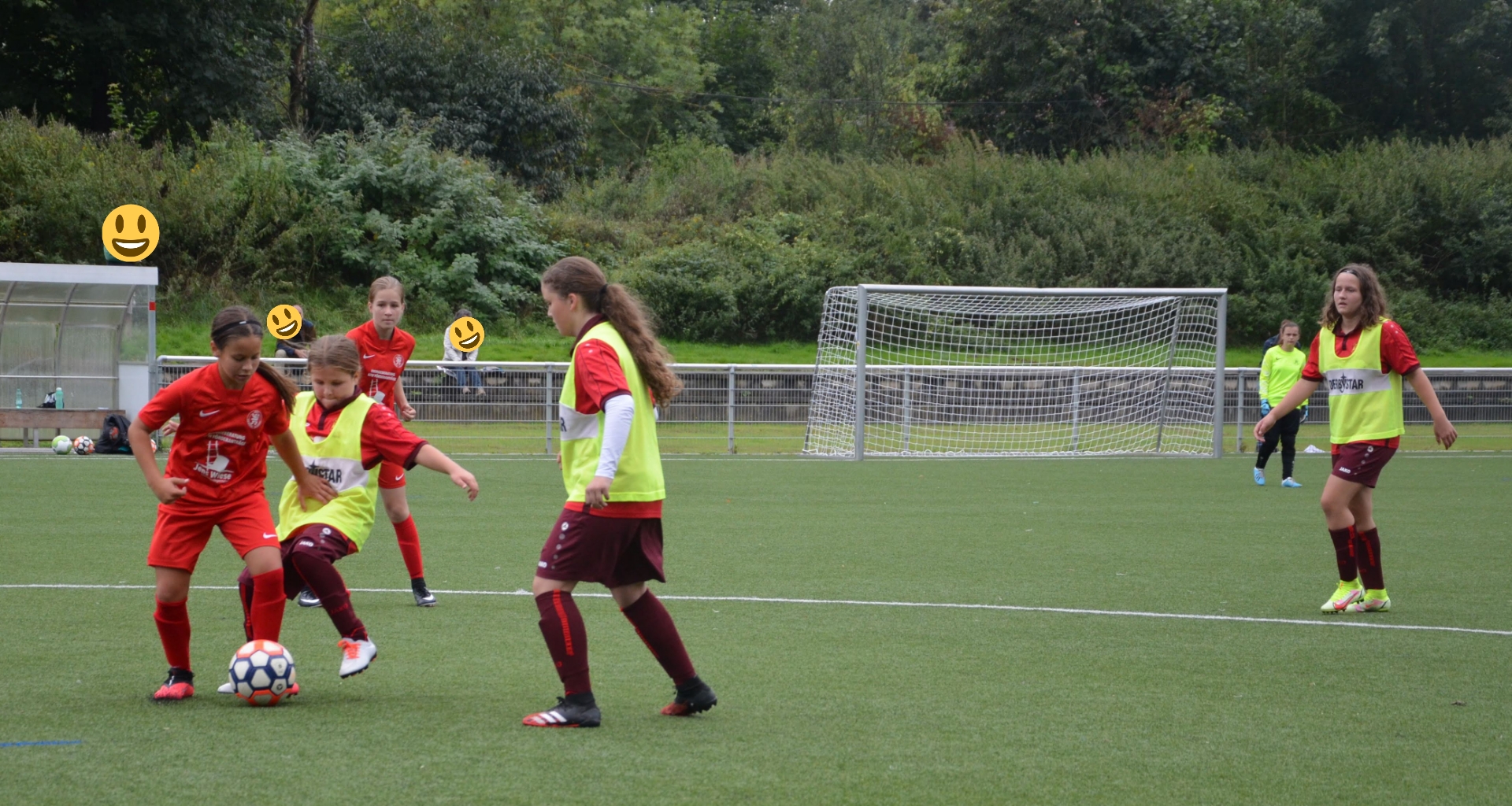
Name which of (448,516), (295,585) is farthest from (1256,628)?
(448,516)

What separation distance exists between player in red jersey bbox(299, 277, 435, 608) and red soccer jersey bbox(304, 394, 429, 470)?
67 centimetres

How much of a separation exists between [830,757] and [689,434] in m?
17.2

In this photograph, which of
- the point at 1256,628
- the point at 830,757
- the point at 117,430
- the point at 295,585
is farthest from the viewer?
the point at 117,430

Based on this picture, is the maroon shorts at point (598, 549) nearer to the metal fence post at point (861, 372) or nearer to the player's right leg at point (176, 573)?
the player's right leg at point (176, 573)

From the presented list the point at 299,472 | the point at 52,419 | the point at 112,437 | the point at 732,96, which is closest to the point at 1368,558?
the point at 299,472

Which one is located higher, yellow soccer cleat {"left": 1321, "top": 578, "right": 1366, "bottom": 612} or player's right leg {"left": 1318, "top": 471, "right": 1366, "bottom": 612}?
player's right leg {"left": 1318, "top": 471, "right": 1366, "bottom": 612}

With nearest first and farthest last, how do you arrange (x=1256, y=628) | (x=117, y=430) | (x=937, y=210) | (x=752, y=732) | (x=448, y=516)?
(x=752, y=732), (x=1256, y=628), (x=448, y=516), (x=117, y=430), (x=937, y=210)

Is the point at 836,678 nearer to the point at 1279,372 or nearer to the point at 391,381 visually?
the point at 391,381

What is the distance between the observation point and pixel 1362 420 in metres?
7.77

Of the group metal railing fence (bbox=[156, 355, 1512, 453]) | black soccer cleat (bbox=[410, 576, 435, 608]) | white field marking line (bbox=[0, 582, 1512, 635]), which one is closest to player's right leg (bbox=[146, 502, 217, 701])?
black soccer cleat (bbox=[410, 576, 435, 608])

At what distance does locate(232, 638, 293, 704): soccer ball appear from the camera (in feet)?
16.6

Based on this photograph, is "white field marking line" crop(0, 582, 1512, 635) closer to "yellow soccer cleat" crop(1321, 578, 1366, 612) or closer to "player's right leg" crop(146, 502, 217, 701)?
"yellow soccer cleat" crop(1321, 578, 1366, 612)

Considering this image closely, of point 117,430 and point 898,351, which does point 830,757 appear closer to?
point 117,430

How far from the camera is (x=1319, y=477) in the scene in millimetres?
17203
